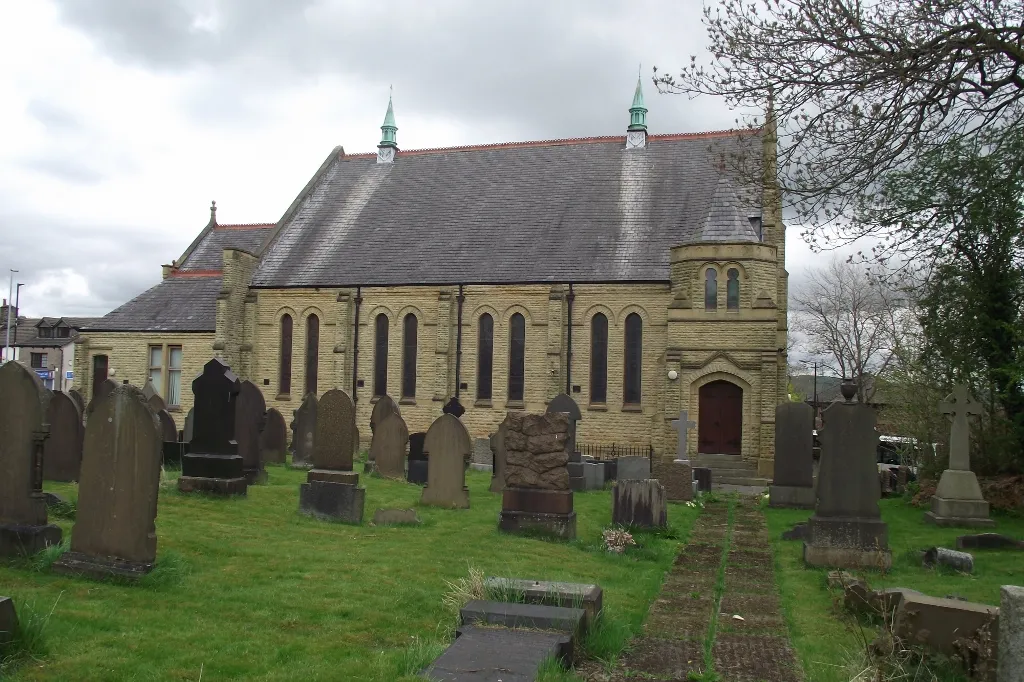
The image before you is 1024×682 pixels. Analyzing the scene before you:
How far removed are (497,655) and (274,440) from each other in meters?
15.6

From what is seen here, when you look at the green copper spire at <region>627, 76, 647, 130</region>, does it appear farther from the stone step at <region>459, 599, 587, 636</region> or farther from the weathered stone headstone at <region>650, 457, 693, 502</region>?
the stone step at <region>459, 599, 587, 636</region>

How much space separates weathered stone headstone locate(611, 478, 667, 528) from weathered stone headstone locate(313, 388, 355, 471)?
4239 mm

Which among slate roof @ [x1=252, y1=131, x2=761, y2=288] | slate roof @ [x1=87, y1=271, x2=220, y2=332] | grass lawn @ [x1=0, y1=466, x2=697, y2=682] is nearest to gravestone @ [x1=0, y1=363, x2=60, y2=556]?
grass lawn @ [x1=0, y1=466, x2=697, y2=682]

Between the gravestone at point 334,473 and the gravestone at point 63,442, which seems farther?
the gravestone at point 63,442

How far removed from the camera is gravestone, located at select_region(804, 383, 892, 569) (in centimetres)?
1032

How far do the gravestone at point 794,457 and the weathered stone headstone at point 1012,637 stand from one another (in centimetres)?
1168

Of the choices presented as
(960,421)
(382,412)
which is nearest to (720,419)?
(960,421)

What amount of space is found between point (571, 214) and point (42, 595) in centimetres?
2356

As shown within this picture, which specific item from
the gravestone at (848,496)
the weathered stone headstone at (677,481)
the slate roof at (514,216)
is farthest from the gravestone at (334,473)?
the slate roof at (514,216)

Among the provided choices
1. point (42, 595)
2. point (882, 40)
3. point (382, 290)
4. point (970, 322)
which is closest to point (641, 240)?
point (382, 290)

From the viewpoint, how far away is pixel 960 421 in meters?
15.1

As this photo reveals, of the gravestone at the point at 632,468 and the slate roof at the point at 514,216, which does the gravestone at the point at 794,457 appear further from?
the slate roof at the point at 514,216

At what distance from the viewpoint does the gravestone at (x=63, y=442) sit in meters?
13.8

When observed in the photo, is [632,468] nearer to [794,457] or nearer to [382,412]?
[794,457]
